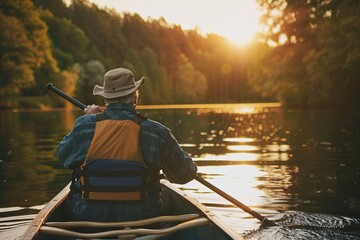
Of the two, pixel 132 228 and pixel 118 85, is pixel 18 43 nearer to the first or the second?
pixel 118 85

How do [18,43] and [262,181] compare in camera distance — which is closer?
[262,181]

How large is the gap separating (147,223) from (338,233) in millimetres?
3222

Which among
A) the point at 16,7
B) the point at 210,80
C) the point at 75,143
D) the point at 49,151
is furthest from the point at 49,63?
the point at 210,80

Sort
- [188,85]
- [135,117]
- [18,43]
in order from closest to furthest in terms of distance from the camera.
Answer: [135,117] → [18,43] → [188,85]

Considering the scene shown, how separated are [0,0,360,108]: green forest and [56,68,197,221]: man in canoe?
63.2ft

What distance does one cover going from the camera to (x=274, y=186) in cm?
1063

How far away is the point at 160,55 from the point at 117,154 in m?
120

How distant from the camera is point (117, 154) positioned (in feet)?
15.8

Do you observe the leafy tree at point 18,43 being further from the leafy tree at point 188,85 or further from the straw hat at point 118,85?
the leafy tree at point 188,85

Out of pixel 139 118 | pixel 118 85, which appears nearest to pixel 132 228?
pixel 139 118

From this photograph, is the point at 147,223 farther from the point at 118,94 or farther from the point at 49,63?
the point at 49,63

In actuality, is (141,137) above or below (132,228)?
above

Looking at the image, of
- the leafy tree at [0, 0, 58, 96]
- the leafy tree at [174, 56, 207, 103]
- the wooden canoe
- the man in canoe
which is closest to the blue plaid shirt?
the man in canoe

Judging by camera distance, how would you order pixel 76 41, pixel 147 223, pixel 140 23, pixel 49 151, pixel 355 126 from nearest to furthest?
pixel 147 223 < pixel 49 151 < pixel 355 126 < pixel 76 41 < pixel 140 23
